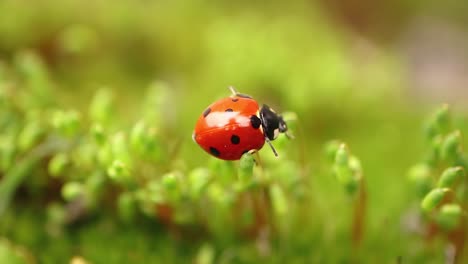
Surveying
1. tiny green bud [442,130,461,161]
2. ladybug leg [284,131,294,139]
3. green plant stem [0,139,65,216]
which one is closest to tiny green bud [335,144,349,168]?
ladybug leg [284,131,294,139]

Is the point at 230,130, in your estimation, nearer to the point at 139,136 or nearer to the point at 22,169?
the point at 139,136

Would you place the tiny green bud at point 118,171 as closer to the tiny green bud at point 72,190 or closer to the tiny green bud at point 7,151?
the tiny green bud at point 72,190

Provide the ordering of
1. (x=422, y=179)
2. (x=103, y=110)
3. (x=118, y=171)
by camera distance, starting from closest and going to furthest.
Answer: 1. (x=118, y=171)
2. (x=422, y=179)
3. (x=103, y=110)

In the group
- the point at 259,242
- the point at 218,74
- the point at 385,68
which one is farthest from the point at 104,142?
the point at 385,68

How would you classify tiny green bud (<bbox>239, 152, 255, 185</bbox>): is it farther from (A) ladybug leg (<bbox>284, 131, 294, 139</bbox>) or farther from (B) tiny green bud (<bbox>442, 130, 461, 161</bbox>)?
(B) tiny green bud (<bbox>442, 130, 461, 161</bbox>)

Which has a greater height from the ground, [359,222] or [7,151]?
→ [7,151]

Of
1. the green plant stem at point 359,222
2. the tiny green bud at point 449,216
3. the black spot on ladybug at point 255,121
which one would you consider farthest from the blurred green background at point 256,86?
the black spot on ladybug at point 255,121

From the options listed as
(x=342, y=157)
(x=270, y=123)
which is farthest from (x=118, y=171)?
(x=342, y=157)
